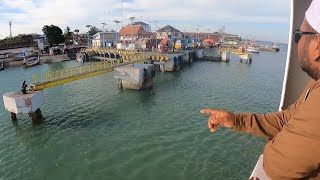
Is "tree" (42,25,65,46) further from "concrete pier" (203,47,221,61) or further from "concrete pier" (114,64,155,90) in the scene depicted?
"concrete pier" (114,64,155,90)

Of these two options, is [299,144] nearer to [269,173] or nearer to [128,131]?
[269,173]

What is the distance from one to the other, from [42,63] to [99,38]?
752 inches

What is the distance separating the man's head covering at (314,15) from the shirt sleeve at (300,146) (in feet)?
1.28

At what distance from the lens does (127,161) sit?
14758 millimetres

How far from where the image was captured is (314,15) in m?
1.46

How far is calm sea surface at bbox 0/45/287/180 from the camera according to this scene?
1398 centimetres

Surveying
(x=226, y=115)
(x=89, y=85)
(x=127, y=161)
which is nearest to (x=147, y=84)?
(x=89, y=85)

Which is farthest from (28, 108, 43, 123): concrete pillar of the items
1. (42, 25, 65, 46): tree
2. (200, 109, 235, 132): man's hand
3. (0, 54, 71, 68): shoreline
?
(42, 25, 65, 46): tree

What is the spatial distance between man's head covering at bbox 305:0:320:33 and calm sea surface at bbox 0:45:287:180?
12488 mm

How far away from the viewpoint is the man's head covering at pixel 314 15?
4.72 feet

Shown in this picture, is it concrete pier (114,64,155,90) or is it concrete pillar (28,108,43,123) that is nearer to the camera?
concrete pillar (28,108,43,123)

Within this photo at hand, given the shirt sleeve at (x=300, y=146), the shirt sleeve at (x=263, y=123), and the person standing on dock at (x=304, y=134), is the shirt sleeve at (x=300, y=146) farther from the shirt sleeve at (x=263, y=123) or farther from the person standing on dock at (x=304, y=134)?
the shirt sleeve at (x=263, y=123)

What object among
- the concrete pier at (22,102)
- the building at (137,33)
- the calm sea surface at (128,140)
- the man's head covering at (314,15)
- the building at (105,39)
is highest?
the building at (137,33)

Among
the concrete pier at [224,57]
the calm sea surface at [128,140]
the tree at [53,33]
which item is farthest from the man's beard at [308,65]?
the tree at [53,33]
